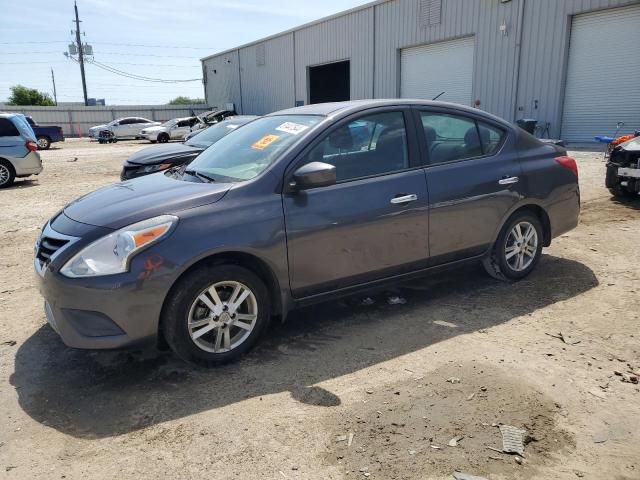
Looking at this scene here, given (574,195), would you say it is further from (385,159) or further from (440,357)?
(440,357)

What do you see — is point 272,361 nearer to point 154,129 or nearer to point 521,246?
point 521,246

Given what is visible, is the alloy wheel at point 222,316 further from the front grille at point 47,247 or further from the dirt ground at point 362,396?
the front grille at point 47,247

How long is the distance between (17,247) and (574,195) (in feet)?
21.8

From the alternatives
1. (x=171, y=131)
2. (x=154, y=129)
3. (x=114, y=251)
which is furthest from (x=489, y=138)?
(x=154, y=129)

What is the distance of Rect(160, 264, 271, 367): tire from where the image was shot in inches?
126

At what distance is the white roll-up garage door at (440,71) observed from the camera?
1950cm

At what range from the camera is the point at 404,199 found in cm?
398

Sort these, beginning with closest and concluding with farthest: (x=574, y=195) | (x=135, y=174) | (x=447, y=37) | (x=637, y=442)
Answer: (x=637, y=442) < (x=574, y=195) < (x=135, y=174) < (x=447, y=37)

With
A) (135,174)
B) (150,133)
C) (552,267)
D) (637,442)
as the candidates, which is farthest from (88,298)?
(150,133)

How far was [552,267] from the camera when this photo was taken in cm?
529

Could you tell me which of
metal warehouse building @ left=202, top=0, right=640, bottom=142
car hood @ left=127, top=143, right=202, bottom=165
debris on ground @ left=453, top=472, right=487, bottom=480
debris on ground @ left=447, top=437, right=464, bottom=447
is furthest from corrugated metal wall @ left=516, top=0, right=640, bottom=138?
debris on ground @ left=453, top=472, right=487, bottom=480

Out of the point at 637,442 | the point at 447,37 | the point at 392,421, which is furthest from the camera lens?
the point at 447,37

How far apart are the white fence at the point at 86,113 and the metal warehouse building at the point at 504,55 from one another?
22186 millimetres

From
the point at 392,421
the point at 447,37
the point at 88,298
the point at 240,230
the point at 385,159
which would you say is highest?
the point at 447,37
